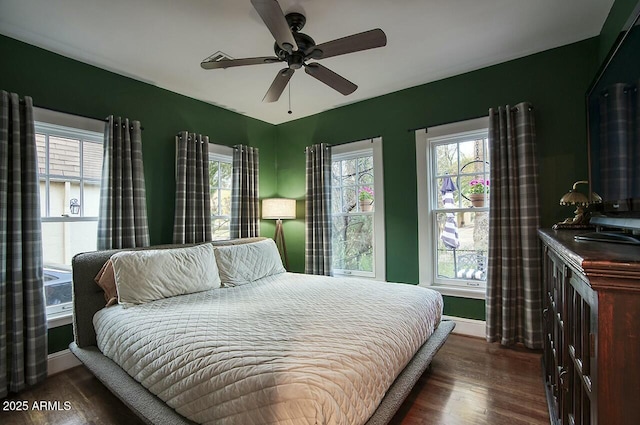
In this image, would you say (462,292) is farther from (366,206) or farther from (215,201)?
(215,201)

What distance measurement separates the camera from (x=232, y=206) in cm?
392

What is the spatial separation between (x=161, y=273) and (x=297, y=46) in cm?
203

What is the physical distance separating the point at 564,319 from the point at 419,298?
3.31 ft

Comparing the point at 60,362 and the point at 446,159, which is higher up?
the point at 446,159

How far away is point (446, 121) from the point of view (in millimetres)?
3230

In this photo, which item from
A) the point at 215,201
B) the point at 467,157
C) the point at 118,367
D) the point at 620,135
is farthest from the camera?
the point at 215,201

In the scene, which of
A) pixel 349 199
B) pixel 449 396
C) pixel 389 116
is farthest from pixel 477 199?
pixel 449 396

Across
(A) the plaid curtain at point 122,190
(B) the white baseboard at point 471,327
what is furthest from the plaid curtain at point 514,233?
(A) the plaid curtain at point 122,190

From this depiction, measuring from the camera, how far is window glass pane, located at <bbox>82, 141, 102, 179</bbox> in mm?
2797

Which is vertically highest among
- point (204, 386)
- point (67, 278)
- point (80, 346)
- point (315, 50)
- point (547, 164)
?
point (315, 50)

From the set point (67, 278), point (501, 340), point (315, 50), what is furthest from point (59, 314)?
point (501, 340)

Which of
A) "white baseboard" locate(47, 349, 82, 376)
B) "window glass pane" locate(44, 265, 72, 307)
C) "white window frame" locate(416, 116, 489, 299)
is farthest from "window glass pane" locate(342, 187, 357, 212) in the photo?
"white baseboard" locate(47, 349, 82, 376)

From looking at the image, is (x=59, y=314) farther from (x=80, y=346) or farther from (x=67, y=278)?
(x=80, y=346)

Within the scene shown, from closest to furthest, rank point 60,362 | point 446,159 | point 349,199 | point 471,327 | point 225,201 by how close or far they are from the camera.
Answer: point 60,362 → point 471,327 → point 446,159 → point 225,201 → point 349,199
